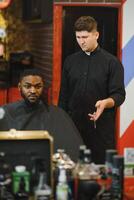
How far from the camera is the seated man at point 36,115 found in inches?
135

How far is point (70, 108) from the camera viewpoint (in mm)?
4148

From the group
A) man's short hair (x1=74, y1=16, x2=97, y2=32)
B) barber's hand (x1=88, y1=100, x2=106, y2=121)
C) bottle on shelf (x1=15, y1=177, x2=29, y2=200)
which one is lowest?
bottle on shelf (x1=15, y1=177, x2=29, y2=200)

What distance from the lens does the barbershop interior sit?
7.52 feet

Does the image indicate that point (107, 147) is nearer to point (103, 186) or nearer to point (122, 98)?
point (122, 98)

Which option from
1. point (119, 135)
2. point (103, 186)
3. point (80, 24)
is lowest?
point (119, 135)

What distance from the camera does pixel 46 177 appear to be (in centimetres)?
232

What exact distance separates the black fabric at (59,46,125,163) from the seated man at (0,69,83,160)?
50 cm

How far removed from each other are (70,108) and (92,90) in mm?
252

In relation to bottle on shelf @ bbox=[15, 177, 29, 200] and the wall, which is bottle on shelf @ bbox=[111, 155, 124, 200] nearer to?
bottle on shelf @ bbox=[15, 177, 29, 200]

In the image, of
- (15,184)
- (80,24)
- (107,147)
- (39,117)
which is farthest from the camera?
(107,147)

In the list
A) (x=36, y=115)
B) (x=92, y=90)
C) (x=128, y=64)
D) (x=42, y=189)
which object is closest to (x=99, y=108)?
(x=92, y=90)

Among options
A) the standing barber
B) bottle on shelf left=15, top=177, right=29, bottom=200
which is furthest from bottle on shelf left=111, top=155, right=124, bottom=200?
the standing barber

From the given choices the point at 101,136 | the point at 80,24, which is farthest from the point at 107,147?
the point at 80,24

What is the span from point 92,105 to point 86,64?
12.8 inches
